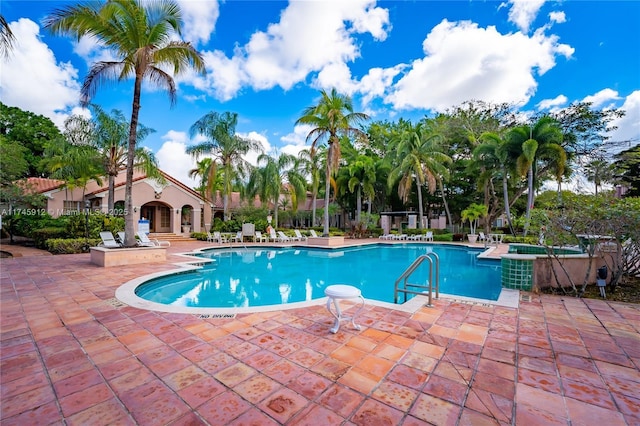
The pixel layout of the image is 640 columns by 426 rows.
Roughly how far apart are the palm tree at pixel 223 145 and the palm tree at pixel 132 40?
1045cm

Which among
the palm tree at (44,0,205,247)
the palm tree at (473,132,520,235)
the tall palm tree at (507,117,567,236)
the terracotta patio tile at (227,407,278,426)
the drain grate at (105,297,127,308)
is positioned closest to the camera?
the terracotta patio tile at (227,407,278,426)

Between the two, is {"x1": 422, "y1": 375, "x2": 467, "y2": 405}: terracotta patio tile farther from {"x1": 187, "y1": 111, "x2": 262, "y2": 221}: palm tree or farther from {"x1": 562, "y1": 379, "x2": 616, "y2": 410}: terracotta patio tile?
{"x1": 187, "y1": 111, "x2": 262, "y2": 221}: palm tree

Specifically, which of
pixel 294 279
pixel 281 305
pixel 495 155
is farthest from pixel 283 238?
pixel 495 155

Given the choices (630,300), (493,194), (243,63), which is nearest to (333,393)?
(630,300)

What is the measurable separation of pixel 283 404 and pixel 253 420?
0.93ft

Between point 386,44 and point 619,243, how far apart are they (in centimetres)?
1463

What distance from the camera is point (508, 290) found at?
623 cm

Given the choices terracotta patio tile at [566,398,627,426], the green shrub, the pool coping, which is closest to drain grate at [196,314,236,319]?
the pool coping

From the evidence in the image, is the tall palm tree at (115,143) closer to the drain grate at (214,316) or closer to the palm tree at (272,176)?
the palm tree at (272,176)

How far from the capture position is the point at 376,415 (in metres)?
2.34

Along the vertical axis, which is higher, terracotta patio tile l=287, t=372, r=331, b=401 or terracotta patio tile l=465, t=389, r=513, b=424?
terracotta patio tile l=287, t=372, r=331, b=401

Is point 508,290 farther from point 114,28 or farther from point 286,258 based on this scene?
point 114,28

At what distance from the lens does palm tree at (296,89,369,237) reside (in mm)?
16359

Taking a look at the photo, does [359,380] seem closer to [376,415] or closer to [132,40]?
[376,415]
